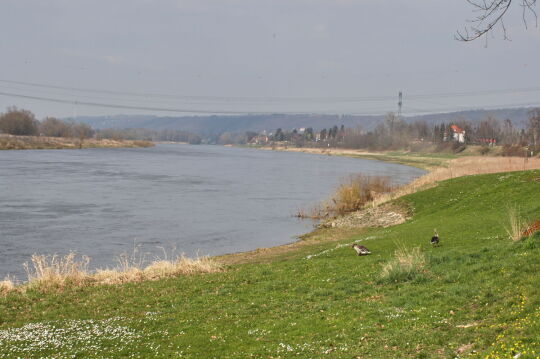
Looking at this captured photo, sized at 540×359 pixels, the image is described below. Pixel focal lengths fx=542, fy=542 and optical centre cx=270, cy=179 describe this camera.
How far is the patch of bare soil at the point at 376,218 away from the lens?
34.4 metres

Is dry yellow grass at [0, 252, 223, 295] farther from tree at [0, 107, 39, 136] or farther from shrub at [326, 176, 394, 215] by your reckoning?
tree at [0, 107, 39, 136]

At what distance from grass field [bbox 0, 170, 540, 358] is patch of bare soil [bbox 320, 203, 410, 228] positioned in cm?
1355

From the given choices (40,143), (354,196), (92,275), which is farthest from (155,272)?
(40,143)

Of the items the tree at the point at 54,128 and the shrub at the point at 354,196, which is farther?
the tree at the point at 54,128

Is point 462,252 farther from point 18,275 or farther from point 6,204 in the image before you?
point 6,204

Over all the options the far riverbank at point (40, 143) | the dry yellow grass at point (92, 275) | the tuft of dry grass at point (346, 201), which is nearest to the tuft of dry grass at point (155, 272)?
the dry yellow grass at point (92, 275)

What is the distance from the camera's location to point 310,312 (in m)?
13.2

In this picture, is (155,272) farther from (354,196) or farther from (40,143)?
(40,143)

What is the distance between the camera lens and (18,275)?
24.6 metres

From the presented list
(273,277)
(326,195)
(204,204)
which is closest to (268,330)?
(273,277)

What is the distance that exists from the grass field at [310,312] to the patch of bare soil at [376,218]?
13546mm

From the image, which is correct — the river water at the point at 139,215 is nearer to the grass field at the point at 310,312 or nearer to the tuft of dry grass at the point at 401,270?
the grass field at the point at 310,312

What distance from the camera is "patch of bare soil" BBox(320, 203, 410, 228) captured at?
113 ft

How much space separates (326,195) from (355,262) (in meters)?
39.8
